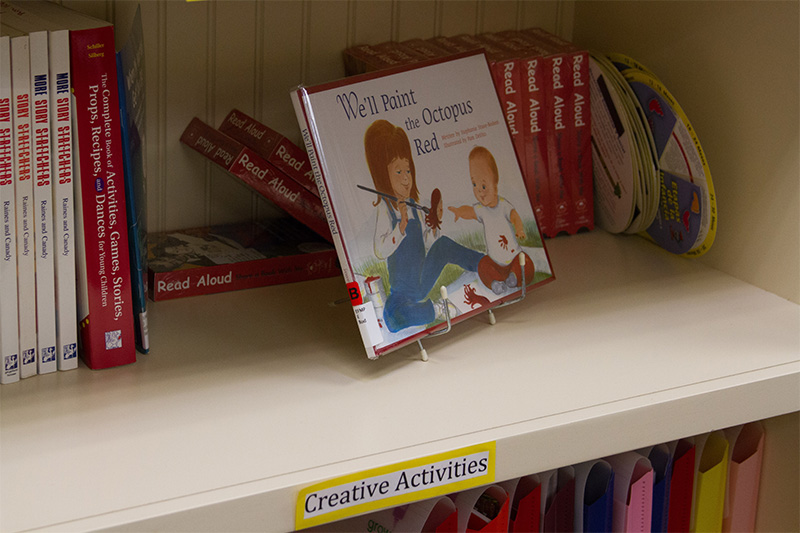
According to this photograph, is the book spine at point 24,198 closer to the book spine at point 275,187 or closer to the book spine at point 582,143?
the book spine at point 275,187

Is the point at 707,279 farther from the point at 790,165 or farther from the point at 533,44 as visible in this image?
the point at 533,44

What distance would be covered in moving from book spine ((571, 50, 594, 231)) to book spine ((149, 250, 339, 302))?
362 millimetres

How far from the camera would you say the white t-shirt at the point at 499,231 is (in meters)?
0.91

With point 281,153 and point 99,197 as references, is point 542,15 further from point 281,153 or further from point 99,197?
point 99,197

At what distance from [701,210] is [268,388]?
1.86 ft

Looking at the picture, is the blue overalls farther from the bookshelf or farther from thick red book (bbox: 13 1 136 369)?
thick red book (bbox: 13 1 136 369)

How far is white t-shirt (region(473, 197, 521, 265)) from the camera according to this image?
2.97ft

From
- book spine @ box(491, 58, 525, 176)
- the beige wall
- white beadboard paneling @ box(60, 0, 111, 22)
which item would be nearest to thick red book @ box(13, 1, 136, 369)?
white beadboard paneling @ box(60, 0, 111, 22)

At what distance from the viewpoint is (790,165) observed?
3.11 feet

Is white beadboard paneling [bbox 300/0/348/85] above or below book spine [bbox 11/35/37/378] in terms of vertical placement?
above

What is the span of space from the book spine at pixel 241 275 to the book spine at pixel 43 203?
7.4 inches

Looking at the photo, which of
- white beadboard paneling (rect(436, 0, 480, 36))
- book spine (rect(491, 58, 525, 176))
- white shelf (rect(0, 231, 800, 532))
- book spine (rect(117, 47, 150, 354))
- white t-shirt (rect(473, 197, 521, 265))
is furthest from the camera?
white beadboard paneling (rect(436, 0, 480, 36))

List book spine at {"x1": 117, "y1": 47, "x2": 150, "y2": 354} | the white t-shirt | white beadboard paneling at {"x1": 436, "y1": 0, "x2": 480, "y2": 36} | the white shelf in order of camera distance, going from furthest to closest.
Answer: white beadboard paneling at {"x1": 436, "y1": 0, "x2": 480, "y2": 36}
the white t-shirt
book spine at {"x1": 117, "y1": 47, "x2": 150, "y2": 354}
the white shelf

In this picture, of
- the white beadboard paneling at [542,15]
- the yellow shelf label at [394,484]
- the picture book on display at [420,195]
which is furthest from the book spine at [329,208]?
the white beadboard paneling at [542,15]
